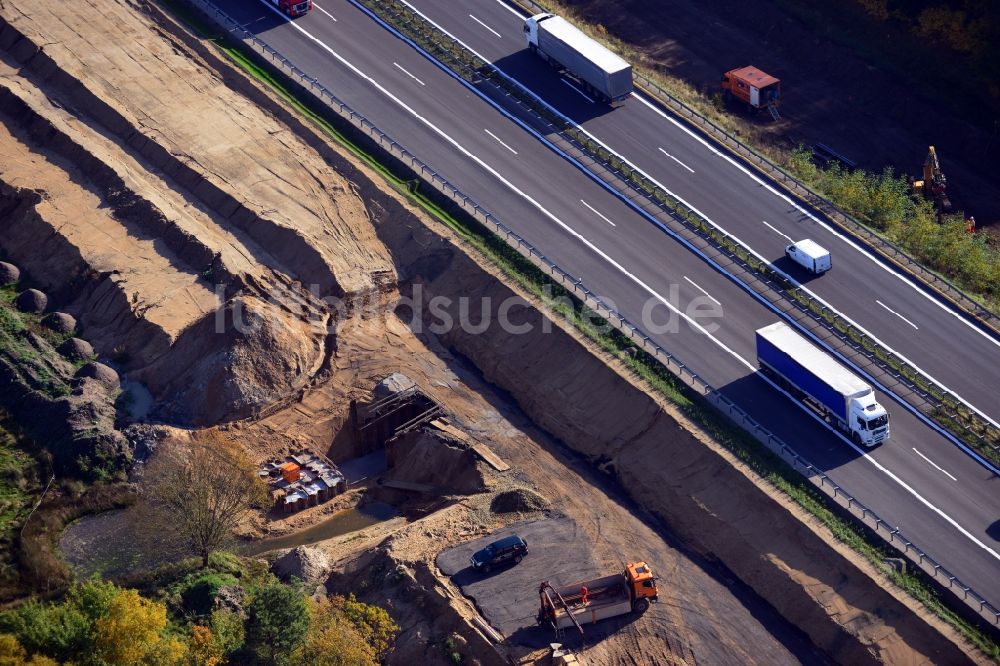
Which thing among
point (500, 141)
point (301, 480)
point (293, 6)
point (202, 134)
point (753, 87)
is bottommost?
point (301, 480)

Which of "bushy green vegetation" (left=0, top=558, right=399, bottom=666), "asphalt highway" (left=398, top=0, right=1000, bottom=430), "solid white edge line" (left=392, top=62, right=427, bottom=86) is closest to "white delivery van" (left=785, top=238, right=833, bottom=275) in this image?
"asphalt highway" (left=398, top=0, right=1000, bottom=430)

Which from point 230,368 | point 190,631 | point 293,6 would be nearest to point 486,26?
point 293,6

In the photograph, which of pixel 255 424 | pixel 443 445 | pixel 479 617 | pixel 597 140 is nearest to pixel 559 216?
pixel 597 140

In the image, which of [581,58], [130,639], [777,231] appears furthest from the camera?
[581,58]

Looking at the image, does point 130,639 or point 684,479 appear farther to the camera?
point 684,479

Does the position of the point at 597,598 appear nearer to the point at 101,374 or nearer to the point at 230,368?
the point at 230,368

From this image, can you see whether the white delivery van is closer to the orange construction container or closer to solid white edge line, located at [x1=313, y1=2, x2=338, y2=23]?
the orange construction container
